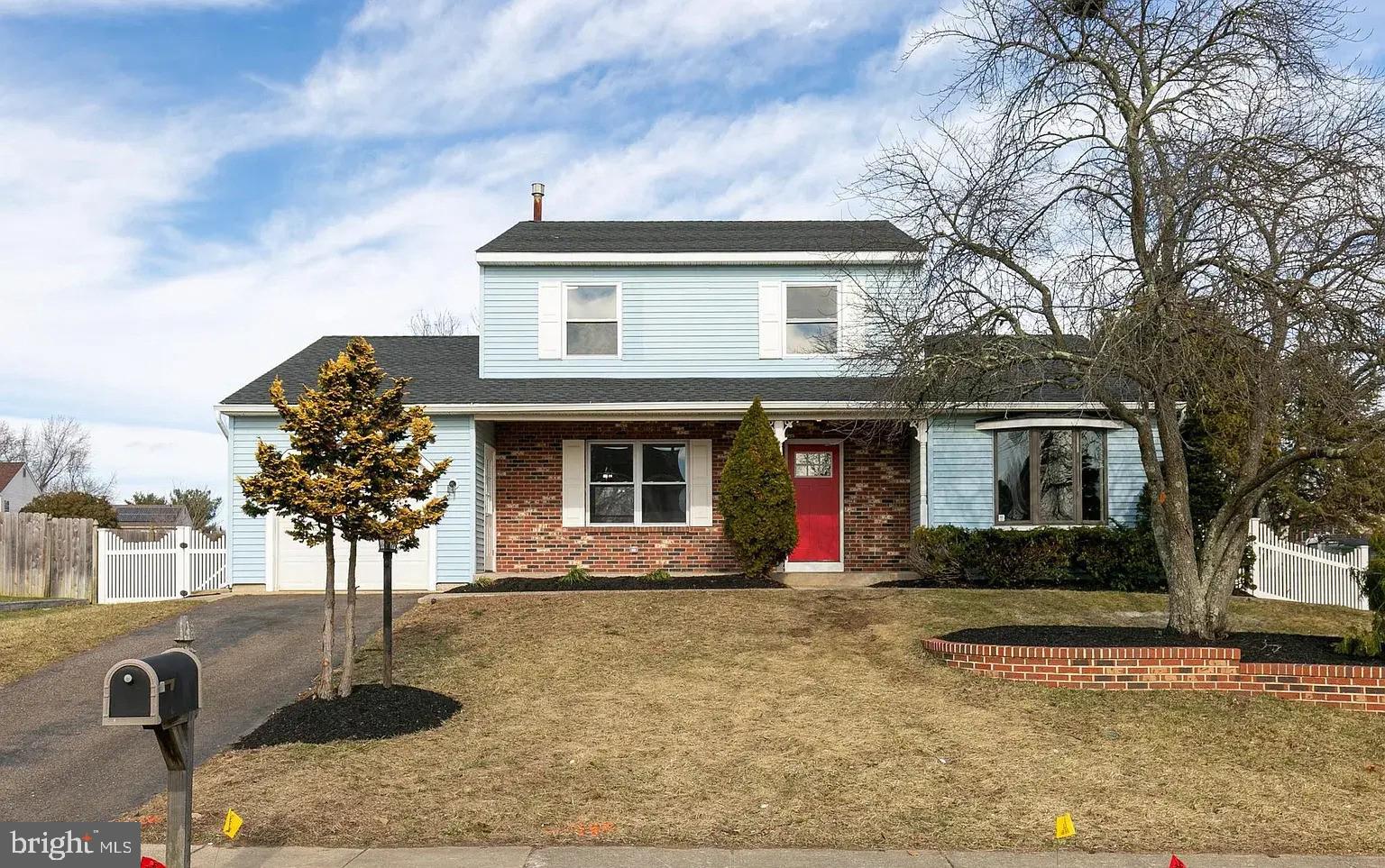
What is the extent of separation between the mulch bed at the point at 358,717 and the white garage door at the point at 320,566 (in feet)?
21.1

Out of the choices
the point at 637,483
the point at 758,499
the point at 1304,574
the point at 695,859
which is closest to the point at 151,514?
the point at 637,483

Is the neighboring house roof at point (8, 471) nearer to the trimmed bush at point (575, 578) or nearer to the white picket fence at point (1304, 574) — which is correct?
the trimmed bush at point (575, 578)

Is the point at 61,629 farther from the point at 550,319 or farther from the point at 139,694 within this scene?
the point at 139,694

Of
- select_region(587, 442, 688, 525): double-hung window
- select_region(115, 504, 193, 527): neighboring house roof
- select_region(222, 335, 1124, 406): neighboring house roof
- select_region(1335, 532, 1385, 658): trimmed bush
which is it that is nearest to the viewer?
select_region(1335, 532, 1385, 658): trimmed bush

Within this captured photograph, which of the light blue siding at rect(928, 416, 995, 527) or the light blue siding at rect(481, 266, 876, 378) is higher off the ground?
the light blue siding at rect(481, 266, 876, 378)

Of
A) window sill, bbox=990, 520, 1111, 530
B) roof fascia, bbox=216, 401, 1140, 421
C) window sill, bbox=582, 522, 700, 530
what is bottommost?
window sill, bbox=582, 522, 700, 530

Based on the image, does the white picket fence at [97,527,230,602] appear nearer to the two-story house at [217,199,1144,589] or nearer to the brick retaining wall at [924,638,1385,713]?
the two-story house at [217,199,1144,589]

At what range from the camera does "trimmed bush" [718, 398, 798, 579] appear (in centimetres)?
1575

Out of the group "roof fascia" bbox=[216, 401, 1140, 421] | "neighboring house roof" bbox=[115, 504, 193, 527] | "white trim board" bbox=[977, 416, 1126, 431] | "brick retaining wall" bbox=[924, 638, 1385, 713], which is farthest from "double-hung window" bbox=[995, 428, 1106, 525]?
"neighboring house roof" bbox=[115, 504, 193, 527]

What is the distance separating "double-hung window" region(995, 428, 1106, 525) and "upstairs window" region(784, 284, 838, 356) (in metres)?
3.20

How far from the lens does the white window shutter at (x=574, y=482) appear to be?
702 inches

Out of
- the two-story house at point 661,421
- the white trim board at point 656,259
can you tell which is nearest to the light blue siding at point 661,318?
the two-story house at point 661,421

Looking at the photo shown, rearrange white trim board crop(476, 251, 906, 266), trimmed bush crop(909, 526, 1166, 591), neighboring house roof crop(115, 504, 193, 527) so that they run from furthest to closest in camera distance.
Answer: neighboring house roof crop(115, 504, 193, 527) → white trim board crop(476, 251, 906, 266) → trimmed bush crop(909, 526, 1166, 591)

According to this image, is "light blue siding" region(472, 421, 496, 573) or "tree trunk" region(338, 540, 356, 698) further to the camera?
"light blue siding" region(472, 421, 496, 573)
